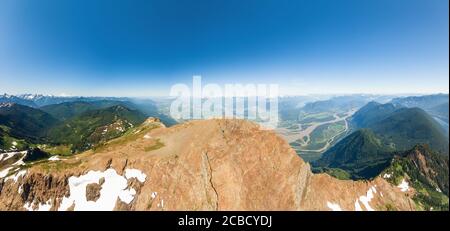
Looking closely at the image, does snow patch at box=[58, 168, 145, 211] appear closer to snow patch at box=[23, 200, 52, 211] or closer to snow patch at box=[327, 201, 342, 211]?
snow patch at box=[23, 200, 52, 211]

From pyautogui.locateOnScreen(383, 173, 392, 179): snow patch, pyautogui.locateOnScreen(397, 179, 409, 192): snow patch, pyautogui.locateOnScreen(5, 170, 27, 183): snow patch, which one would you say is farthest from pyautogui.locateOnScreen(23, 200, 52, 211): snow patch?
pyautogui.locateOnScreen(397, 179, 409, 192): snow patch

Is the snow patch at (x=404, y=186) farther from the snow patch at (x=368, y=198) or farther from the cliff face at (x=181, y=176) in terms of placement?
the cliff face at (x=181, y=176)

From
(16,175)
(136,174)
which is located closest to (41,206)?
(16,175)

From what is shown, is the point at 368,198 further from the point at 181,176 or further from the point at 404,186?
the point at 404,186

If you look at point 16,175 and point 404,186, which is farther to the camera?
point 404,186

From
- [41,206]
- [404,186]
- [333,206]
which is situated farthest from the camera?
[404,186]

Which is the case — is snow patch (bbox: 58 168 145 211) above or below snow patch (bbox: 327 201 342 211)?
above
